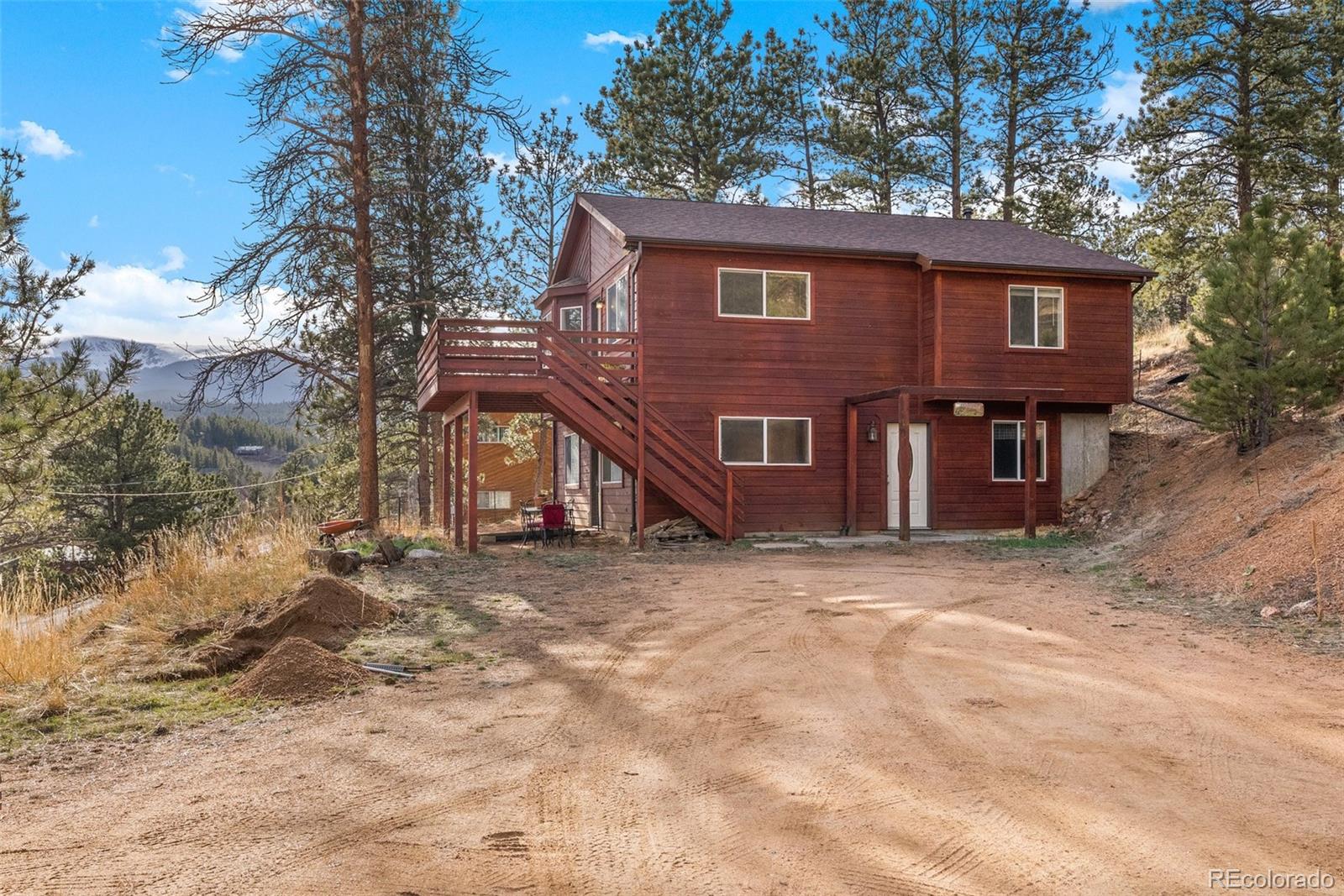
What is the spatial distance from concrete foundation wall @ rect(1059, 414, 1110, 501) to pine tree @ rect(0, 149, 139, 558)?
17.5 meters

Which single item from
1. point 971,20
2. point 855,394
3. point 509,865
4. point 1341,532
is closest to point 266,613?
point 509,865

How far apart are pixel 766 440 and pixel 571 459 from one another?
21.0 ft

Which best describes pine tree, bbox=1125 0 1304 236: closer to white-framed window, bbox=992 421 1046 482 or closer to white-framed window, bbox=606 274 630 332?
white-framed window, bbox=992 421 1046 482

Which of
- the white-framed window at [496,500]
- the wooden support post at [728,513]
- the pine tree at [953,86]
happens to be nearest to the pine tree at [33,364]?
the wooden support post at [728,513]

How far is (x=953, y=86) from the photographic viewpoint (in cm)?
2889

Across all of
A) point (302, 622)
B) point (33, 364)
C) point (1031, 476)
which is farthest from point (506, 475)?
point (302, 622)

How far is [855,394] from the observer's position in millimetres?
18203

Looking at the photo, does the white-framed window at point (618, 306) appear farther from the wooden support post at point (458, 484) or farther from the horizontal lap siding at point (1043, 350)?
the horizontal lap siding at point (1043, 350)

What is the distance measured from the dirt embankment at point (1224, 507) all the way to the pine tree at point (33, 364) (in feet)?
52.5

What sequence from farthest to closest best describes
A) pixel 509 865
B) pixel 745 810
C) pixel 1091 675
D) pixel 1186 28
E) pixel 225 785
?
pixel 1186 28
pixel 1091 675
pixel 225 785
pixel 745 810
pixel 509 865

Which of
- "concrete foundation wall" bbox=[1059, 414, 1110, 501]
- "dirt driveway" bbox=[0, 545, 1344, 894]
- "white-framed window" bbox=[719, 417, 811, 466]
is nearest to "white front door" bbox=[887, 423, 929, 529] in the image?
"white-framed window" bbox=[719, 417, 811, 466]

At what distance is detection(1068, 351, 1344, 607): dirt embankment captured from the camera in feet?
31.9

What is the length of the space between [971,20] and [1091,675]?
26684 mm

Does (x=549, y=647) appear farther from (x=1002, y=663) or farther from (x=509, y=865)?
(x=509, y=865)
